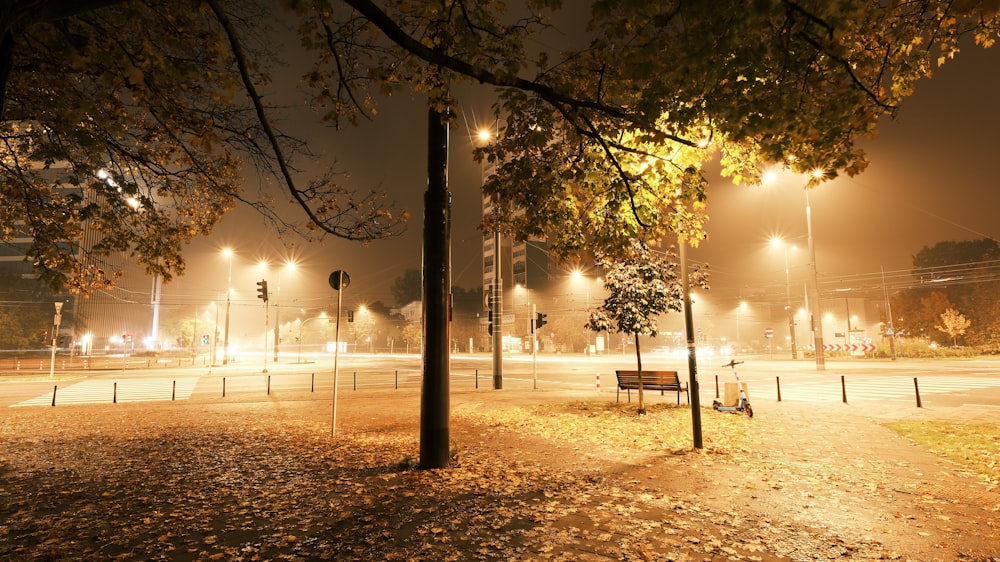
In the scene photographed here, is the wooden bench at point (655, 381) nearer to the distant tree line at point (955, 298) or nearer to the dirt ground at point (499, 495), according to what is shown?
the dirt ground at point (499, 495)

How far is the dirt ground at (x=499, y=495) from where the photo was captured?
4.63 metres

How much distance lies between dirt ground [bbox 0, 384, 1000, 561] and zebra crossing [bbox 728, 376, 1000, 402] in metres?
6.08

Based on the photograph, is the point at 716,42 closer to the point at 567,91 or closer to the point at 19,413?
the point at 567,91

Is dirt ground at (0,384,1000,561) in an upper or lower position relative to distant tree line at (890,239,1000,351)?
lower

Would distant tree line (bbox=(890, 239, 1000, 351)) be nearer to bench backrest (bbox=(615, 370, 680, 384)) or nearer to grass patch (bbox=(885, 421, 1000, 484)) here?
grass patch (bbox=(885, 421, 1000, 484))

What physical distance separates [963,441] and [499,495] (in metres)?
9.09

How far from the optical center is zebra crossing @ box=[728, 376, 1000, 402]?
1661 centimetres

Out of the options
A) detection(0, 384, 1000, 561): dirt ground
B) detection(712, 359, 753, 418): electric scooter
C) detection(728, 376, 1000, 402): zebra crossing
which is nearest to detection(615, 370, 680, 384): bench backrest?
detection(712, 359, 753, 418): electric scooter

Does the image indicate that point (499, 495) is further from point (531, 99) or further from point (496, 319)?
point (496, 319)

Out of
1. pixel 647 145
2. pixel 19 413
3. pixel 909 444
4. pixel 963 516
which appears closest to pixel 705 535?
pixel 963 516

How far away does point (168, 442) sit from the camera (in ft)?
32.4

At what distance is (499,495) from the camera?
6.11m

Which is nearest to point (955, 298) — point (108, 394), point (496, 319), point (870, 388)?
point (870, 388)

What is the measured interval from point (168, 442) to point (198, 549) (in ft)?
21.5
